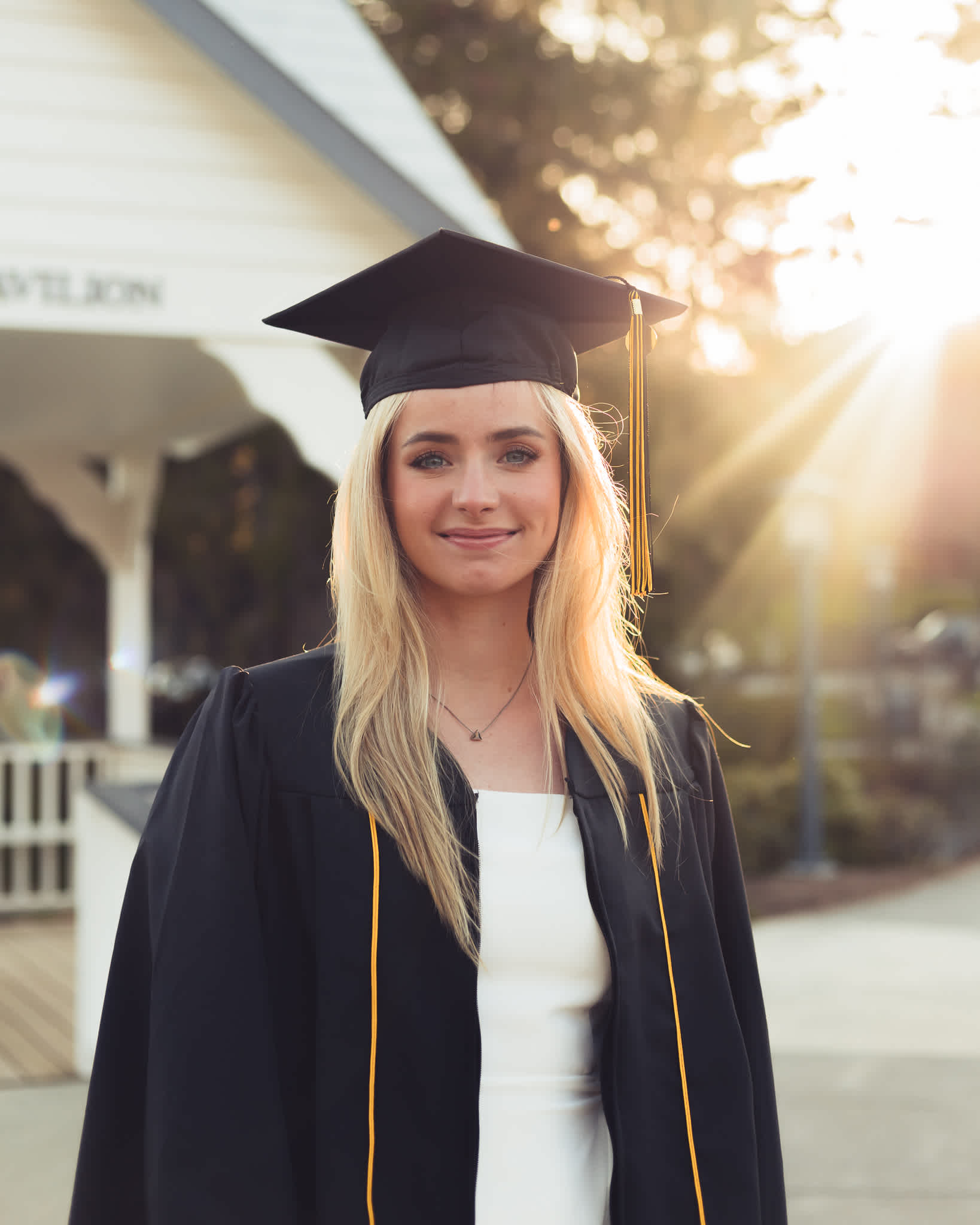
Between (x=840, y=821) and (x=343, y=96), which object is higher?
(x=343, y=96)

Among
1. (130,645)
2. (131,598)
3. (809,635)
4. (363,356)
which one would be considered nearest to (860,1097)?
(363,356)

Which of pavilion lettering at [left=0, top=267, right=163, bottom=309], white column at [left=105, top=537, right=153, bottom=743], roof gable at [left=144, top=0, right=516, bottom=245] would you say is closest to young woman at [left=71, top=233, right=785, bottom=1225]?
roof gable at [left=144, top=0, right=516, bottom=245]

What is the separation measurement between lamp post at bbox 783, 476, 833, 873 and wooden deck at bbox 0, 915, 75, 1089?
230 inches

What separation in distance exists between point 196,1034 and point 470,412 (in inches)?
34.8

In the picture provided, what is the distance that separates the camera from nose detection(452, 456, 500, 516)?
→ 5.74 ft

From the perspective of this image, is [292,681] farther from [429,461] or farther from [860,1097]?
[860,1097]

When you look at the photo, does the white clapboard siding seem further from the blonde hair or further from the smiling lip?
the smiling lip

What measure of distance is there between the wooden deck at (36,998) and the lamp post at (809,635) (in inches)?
230

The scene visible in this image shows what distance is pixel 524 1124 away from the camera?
1662 millimetres

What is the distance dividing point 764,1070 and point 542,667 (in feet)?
2.23

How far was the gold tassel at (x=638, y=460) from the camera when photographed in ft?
7.03

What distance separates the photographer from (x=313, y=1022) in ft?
5.41

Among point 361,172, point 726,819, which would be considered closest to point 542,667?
point 726,819

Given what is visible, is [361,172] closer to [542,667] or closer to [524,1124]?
[542,667]
